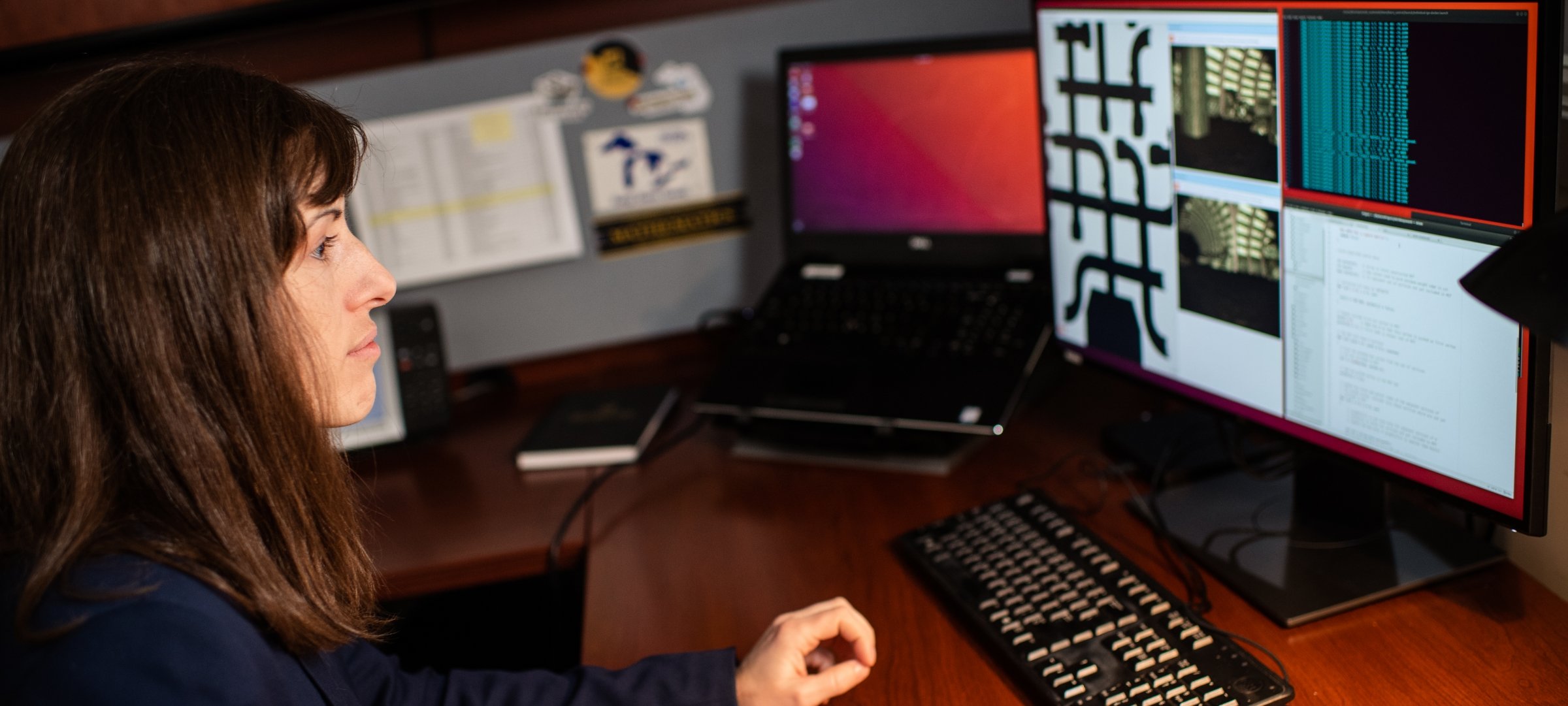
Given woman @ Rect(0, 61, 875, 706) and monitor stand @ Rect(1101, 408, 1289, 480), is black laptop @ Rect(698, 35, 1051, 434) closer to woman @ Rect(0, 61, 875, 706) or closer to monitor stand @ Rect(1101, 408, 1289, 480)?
monitor stand @ Rect(1101, 408, 1289, 480)

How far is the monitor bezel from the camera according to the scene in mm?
1271

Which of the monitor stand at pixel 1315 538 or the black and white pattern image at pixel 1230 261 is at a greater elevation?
the black and white pattern image at pixel 1230 261

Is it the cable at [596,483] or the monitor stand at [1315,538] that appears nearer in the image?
the monitor stand at [1315,538]

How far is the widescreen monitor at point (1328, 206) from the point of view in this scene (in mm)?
685

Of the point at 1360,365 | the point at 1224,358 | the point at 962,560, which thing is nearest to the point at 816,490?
the point at 962,560

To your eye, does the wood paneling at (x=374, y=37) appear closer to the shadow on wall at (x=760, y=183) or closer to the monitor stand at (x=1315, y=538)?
the shadow on wall at (x=760, y=183)

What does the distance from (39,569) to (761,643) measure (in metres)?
0.44

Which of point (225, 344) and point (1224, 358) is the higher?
point (225, 344)

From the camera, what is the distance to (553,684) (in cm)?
85

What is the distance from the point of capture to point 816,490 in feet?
3.67

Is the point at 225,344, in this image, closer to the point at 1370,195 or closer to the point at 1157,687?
the point at 1157,687

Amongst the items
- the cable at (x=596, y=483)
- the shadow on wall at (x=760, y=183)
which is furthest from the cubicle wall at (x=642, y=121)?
the cable at (x=596, y=483)

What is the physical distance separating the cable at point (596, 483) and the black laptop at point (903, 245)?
79 mm

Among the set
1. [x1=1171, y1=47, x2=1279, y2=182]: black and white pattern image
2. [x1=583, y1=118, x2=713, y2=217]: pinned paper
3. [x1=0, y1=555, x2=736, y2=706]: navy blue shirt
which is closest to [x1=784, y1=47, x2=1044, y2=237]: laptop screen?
[x1=583, y1=118, x2=713, y2=217]: pinned paper
